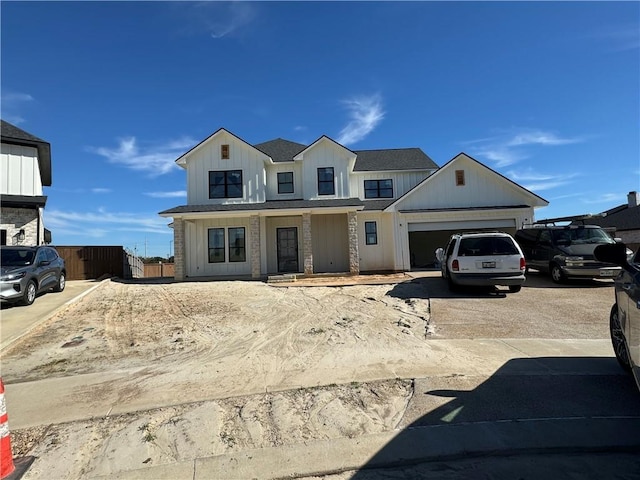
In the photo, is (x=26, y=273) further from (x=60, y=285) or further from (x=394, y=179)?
(x=394, y=179)

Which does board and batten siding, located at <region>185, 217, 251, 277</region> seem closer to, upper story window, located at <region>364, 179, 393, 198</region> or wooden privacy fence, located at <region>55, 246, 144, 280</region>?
wooden privacy fence, located at <region>55, 246, 144, 280</region>

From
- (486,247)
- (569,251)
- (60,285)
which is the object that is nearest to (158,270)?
(60,285)

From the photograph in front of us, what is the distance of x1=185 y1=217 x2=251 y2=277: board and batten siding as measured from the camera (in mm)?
18703

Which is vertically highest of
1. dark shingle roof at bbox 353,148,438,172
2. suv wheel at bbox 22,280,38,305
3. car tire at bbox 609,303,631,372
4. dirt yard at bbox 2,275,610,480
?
dark shingle roof at bbox 353,148,438,172

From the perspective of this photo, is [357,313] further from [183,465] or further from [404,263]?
[404,263]

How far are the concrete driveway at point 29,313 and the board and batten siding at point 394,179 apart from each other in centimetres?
1389

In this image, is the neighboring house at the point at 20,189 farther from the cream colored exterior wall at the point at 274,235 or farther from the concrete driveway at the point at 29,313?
the cream colored exterior wall at the point at 274,235

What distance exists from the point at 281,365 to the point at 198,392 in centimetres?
136

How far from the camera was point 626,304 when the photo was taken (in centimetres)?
389

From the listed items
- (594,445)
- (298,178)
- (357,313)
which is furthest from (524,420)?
(298,178)

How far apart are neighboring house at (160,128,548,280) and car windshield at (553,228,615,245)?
4680mm

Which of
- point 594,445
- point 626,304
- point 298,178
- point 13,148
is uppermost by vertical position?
point 13,148

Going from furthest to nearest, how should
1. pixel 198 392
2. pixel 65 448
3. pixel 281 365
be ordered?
1. pixel 281 365
2. pixel 198 392
3. pixel 65 448

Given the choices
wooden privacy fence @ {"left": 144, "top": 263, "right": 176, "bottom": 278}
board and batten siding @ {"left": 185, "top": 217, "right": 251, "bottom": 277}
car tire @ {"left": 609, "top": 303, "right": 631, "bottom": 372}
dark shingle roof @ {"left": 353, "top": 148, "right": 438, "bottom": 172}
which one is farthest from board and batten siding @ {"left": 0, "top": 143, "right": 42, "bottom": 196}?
car tire @ {"left": 609, "top": 303, "right": 631, "bottom": 372}
